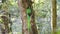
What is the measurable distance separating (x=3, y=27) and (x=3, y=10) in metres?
0.39

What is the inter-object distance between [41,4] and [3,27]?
1.41 meters

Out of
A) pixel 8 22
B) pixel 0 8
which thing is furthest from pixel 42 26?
pixel 0 8

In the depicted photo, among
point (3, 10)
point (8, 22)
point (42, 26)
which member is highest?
point (3, 10)

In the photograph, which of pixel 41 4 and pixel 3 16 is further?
pixel 41 4

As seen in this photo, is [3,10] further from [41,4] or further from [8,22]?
[41,4]

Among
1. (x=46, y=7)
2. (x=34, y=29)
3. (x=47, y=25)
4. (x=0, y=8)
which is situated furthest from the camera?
(x=46, y=7)

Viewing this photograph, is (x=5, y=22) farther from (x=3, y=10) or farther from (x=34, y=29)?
(x=34, y=29)

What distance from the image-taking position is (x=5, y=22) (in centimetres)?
334

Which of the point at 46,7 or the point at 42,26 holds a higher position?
the point at 46,7

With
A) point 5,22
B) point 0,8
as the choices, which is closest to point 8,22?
point 5,22

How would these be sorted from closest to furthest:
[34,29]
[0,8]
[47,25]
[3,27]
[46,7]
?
[34,29], [0,8], [3,27], [47,25], [46,7]

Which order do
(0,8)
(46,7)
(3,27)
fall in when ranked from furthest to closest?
(46,7) < (3,27) < (0,8)

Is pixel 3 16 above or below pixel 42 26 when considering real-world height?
above

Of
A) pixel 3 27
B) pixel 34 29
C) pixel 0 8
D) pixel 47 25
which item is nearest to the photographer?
pixel 34 29
